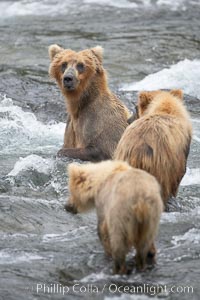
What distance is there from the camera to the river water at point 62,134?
19.9ft

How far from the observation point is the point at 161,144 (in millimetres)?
6930

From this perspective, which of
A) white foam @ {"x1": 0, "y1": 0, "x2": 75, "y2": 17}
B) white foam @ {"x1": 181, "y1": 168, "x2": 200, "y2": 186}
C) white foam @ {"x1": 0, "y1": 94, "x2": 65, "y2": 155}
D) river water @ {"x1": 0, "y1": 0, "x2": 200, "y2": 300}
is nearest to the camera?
river water @ {"x1": 0, "y1": 0, "x2": 200, "y2": 300}

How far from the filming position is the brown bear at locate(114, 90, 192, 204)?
6.89 metres

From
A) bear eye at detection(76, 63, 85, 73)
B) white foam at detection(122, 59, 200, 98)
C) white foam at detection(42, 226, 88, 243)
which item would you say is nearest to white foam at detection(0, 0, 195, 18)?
white foam at detection(122, 59, 200, 98)

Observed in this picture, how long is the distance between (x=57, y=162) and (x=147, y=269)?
10.7 feet

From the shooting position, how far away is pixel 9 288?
587 centimetres

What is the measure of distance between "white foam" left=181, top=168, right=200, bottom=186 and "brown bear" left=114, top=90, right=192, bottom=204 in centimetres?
155

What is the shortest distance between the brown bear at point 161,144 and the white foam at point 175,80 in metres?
6.59

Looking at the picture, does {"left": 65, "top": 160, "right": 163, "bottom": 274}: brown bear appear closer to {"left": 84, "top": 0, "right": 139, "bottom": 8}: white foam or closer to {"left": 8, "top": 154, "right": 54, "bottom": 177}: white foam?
{"left": 8, "top": 154, "right": 54, "bottom": 177}: white foam

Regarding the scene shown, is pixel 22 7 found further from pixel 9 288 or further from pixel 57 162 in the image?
pixel 9 288

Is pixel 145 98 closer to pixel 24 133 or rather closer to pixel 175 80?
pixel 24 133

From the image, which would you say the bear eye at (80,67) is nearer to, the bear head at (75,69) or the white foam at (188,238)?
the bear head at (75,69)

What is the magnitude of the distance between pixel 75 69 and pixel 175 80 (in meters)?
5.73

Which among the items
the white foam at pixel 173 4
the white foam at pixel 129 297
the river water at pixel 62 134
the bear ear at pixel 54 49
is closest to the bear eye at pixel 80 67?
the bear ear at pixel 54 49
